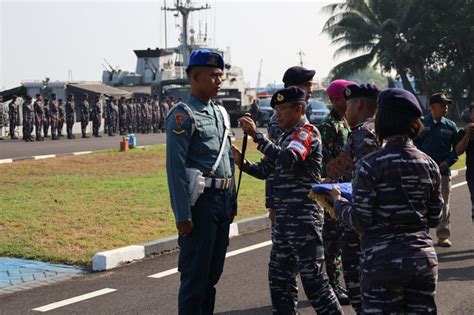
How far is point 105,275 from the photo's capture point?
23.7ft

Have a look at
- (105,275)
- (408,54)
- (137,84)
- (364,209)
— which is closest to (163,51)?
(137,84)

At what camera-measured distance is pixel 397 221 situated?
3.56m

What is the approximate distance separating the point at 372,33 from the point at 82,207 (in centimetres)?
3587

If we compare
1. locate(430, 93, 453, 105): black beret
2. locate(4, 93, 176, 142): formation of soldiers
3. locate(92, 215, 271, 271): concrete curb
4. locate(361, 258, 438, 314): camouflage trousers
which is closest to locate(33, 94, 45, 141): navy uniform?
locate(4, 93, 176, 142): formation of soldiers

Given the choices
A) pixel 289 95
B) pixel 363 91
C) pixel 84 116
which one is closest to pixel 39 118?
pixel 84 116

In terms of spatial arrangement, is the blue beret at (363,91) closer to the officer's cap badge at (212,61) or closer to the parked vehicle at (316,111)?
the officer's cap badge at (212,61)

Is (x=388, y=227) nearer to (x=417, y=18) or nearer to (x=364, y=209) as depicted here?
(x=364, y=209)

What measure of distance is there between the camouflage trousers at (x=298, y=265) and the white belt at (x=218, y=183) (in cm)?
55

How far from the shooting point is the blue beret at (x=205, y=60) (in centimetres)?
Result: 464

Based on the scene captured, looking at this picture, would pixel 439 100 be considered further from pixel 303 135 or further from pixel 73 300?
pixel 73 300

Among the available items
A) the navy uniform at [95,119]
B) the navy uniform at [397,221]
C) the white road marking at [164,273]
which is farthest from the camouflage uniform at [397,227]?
the navy uniform at [95,119]

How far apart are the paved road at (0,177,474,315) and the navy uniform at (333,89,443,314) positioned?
7.86 feet

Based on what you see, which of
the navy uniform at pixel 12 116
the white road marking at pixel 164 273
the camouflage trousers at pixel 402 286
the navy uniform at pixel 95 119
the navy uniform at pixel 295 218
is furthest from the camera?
the navy uniform at pixel 95 119

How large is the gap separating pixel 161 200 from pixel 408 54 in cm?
3413
